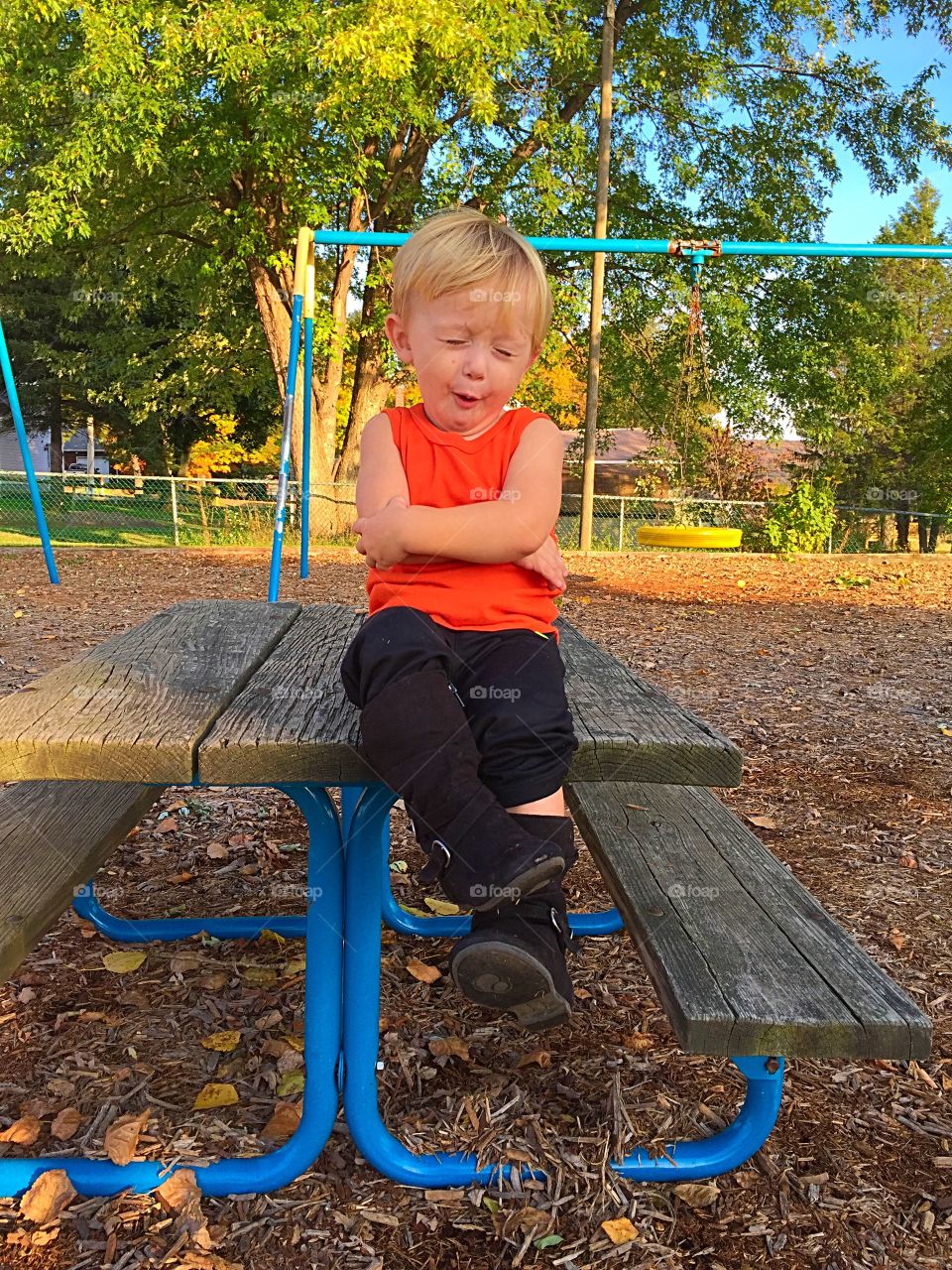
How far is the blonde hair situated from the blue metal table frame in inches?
33.0

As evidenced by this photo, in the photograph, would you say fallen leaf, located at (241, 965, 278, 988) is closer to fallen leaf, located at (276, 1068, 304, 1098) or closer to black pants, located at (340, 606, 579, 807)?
fallen leaf, located at (276, 1068, 304, 1098)

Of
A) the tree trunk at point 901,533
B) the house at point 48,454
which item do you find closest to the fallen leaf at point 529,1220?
the tree trunk at point 901,533

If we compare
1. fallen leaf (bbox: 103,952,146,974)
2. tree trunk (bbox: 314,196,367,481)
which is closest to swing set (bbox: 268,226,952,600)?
fallen leaf (bbox: 103,952,146,974)

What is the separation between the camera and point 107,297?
23.2 meters

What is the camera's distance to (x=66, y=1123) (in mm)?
1921

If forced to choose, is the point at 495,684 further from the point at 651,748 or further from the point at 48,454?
the point at 48,454

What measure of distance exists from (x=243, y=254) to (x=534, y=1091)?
48.0 ft

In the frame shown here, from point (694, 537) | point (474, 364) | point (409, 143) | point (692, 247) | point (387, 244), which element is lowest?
point (694, 537)

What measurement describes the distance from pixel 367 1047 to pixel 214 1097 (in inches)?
16.7

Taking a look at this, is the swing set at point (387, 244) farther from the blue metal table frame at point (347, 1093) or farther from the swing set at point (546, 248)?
the blue metal table frame at point (347, 1093)

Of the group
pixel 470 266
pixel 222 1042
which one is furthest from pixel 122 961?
pixel 470 266

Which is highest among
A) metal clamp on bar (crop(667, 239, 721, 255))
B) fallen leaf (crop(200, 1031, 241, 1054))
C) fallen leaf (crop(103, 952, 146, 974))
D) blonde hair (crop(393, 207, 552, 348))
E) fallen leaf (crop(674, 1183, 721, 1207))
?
metal clamp on bar (crop(667, 239, 721, 255))

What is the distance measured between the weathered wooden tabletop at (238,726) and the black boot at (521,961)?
0.75 feet

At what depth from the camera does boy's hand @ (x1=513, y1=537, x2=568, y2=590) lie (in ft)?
5.80
